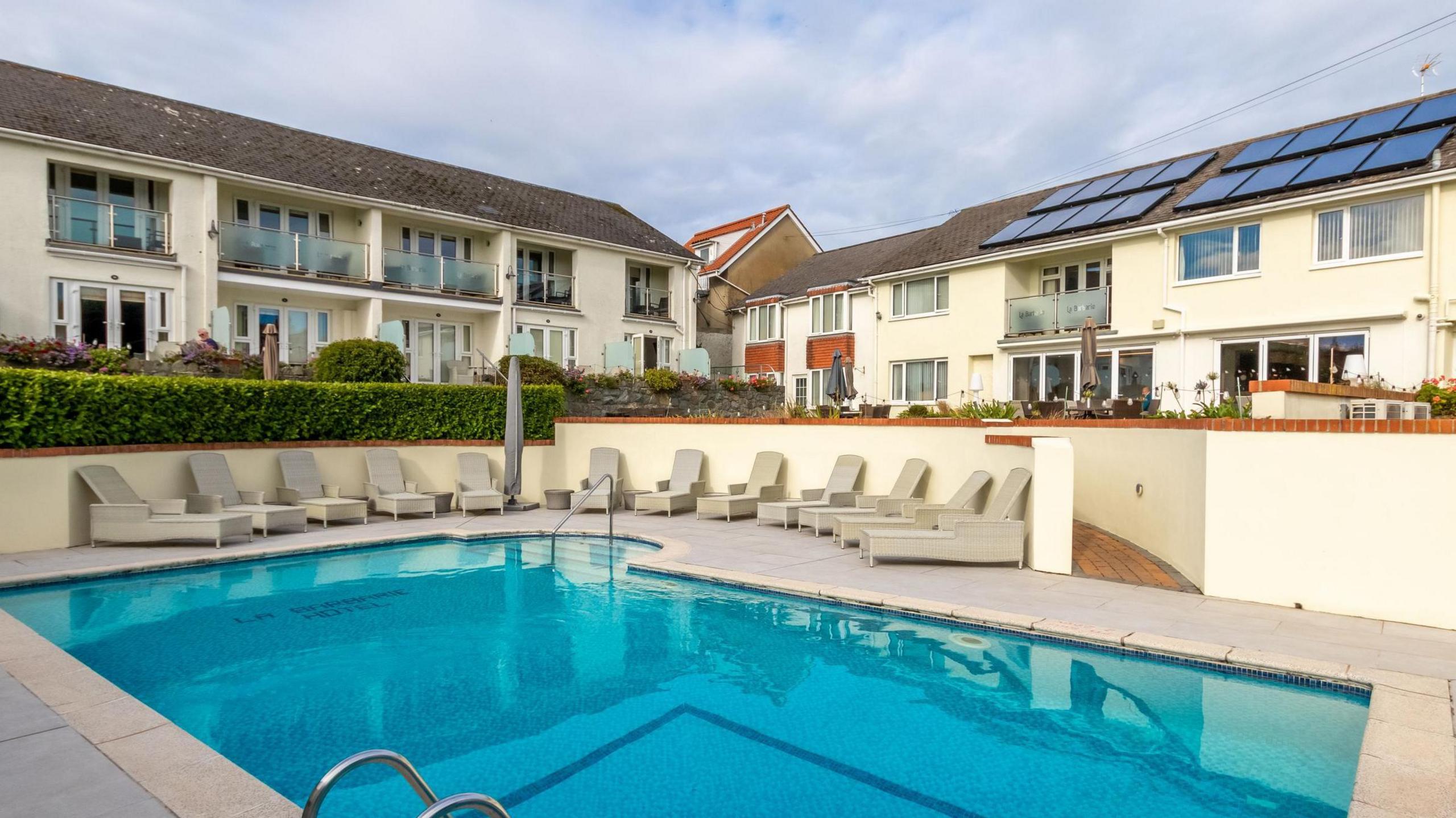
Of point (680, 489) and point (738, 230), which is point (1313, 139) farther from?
point (738, 230)

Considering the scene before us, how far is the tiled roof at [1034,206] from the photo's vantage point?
1503 cm

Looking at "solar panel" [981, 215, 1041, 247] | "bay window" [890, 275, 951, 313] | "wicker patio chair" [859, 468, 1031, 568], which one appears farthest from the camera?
"bay window" [890, 275, 951, 313]

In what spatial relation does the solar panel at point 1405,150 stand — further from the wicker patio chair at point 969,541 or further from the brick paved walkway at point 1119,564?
the wicker patio chair at point 969,541

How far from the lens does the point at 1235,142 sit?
20031mm

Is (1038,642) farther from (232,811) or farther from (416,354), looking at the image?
(416,354)

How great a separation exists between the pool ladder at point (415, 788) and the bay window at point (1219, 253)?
19.2 m

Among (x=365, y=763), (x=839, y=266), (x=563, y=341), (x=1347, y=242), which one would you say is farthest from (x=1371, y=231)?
(x=563, y=341)

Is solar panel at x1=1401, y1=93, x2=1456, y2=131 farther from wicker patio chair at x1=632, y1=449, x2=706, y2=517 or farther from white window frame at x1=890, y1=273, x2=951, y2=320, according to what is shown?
wicker patio chair at x1=632, y1=449, x2=706, y2=517

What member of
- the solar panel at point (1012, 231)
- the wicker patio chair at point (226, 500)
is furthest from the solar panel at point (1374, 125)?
the wicker patio chair at point (226, 500)

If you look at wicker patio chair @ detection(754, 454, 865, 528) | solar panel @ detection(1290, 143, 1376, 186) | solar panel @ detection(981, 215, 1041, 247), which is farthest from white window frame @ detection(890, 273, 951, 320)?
wicker patio chair @ detection(754, 454, 865, 528)

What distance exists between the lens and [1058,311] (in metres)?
20.7

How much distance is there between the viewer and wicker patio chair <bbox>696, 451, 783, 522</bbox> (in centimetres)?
1304

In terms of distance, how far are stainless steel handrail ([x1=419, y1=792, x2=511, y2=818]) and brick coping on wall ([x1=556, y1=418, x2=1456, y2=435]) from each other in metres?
7.14

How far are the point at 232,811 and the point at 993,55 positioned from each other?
1592 cm
